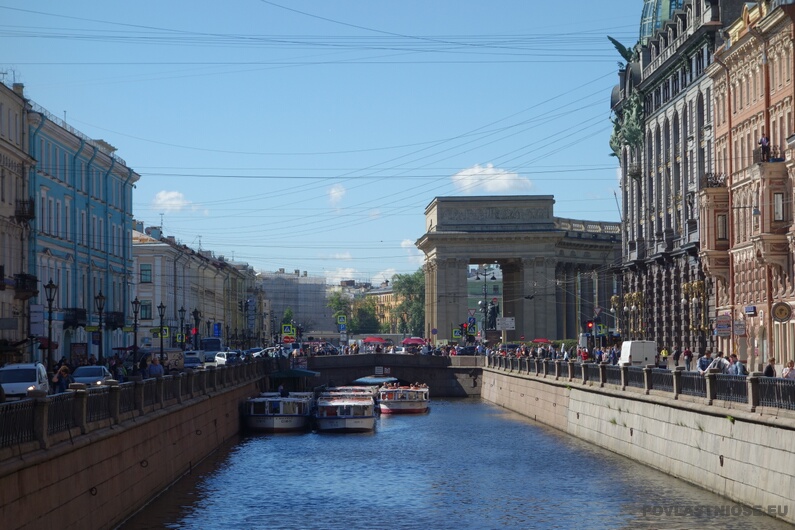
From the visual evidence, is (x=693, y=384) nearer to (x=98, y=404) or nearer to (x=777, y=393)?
(x=777, y=393)

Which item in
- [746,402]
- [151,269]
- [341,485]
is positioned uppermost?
[151,269]

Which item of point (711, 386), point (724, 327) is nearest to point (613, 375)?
point (724, 327)

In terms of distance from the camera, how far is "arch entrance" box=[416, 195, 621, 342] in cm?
14325

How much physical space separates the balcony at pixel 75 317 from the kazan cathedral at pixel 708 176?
33.9 m

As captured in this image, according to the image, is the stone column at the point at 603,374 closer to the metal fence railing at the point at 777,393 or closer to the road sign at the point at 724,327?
the road sign at the point at 724,327

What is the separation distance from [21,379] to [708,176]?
43.1m

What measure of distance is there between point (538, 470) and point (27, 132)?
37708mm

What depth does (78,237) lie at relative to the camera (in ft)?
263

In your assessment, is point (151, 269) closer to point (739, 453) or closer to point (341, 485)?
point (341, 485)

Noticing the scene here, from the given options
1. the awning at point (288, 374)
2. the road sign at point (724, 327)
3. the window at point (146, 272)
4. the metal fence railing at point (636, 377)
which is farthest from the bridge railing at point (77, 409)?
the window at point (146, 272)

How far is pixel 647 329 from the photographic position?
9538cm

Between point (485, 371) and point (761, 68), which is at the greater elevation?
point (761, 68)

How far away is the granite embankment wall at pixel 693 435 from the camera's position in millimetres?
28109

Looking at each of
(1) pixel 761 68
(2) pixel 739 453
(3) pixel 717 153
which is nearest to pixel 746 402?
(2) pixel 739 453
